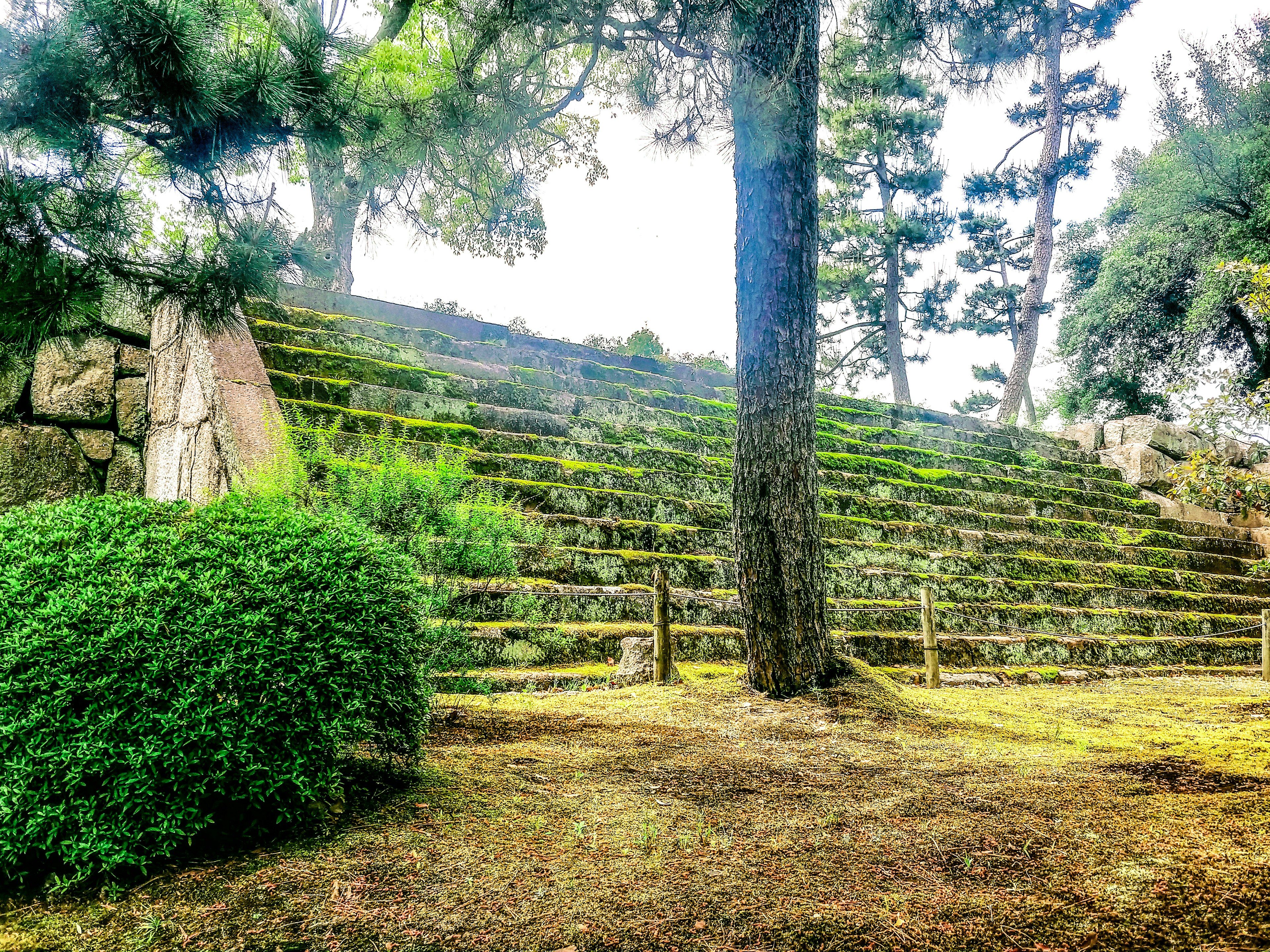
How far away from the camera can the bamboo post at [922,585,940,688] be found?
5.54 meters

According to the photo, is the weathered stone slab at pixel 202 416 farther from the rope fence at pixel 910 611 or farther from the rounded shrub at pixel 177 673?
the rope fence at pixel 910 611

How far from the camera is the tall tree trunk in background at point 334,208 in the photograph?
10.6ft

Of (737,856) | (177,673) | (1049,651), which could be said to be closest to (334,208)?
(177,673)

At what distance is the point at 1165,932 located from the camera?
5.37 ft

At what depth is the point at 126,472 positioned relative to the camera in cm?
424

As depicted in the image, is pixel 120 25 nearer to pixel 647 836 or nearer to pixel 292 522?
pixel 292 522

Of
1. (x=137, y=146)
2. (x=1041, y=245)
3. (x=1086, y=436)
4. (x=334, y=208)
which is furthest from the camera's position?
(x=1041, y=245)

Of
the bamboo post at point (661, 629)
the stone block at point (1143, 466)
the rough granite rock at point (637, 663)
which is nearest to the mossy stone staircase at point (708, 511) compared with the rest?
the rough granite rock at point (637, 663)

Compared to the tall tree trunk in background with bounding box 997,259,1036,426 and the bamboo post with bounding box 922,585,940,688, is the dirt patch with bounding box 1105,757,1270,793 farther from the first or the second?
the tall tree trunk in background with bounding box 997,259,1036,426

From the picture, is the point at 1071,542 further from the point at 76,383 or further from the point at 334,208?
the point at 76,383

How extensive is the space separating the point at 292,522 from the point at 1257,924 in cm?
285

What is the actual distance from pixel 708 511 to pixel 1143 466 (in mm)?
8912

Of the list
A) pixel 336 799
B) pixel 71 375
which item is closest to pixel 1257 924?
pixel 336 799

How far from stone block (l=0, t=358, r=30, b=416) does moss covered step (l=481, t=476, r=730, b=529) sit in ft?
8.43
